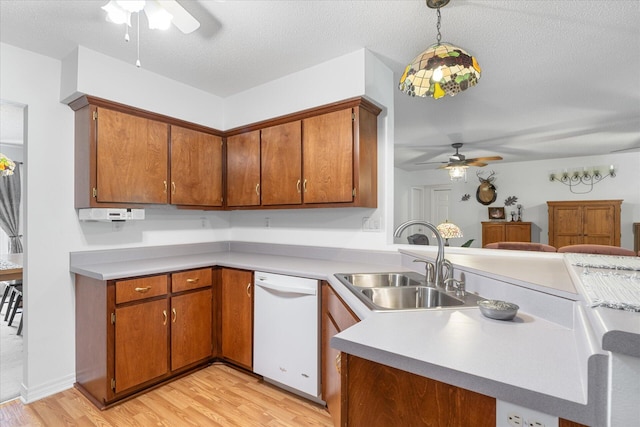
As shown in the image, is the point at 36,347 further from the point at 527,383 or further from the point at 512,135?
the point at 512,135

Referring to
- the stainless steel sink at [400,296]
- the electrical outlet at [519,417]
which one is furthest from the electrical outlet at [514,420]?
the stainless steel sink at [400,296]

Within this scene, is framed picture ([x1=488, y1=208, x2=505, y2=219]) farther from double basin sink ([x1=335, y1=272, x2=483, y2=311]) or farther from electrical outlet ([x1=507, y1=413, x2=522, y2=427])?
electrical outlet ([x1=507, y1=413, x2=522, y2=427])

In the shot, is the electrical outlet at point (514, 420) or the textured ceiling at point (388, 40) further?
the textured ceiling at point (388, 40)

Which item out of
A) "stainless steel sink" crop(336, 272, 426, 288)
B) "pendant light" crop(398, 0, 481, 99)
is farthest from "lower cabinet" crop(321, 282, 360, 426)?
"pendant light" crop(398, 0, 481, 99)

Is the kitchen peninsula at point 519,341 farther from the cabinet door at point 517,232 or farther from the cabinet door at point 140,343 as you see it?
the cabinet door at point 517,232

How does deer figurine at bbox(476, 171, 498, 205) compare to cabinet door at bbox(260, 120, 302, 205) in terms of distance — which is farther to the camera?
deer figurine at bbox(476, 171, 498, 205)

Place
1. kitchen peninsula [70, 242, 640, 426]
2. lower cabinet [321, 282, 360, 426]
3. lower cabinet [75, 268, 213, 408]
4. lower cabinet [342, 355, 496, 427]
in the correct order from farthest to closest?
lower cabinet [75, 268, 213, 408], lower cabinet [321, 282, 360, 426], lower cabinet [342, 355, 496, 427], kitchen peninsula [70, 242, 640, 426]

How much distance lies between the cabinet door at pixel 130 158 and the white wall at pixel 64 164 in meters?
0.19

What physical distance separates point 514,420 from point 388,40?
2.16 meters

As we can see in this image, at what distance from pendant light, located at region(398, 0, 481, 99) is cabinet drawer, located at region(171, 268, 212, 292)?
197cm

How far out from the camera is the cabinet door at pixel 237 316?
238 cm

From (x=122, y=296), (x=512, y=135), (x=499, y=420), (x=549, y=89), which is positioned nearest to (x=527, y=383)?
(x=499, y=420)

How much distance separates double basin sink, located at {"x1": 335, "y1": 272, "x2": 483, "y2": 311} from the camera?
1.39 meters

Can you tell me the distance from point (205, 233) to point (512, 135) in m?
4.45
